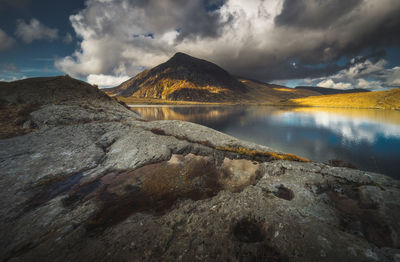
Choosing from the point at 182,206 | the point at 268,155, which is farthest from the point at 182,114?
the point at 182,206

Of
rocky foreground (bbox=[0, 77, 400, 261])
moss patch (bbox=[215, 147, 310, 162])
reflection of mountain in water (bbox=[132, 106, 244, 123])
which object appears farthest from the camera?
reflection of mountain in water (bbox=[132, 106, 244, 123])

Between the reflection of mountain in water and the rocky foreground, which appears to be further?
the reflection of mountain in water

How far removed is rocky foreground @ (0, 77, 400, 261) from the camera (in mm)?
4758

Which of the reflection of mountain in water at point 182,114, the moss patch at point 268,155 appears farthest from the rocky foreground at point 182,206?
the reflection of mountain in water at point 182,114

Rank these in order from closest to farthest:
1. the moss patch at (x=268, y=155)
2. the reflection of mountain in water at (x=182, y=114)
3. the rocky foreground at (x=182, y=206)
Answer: the rocky foreground at (x=182, y=206)
the moss patch at (x=268, y=155)
the reflection of mountain in water at (x=182, y=114)

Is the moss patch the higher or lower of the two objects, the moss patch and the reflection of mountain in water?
the higher

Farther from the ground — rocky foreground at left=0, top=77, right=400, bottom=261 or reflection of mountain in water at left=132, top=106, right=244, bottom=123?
rocky foreground at left=0, top=77, right=400, bottom=261

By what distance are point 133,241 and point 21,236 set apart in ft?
14.0

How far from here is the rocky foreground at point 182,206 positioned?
4.76 metres

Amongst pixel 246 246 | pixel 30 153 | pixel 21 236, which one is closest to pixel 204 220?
pixel 246 246

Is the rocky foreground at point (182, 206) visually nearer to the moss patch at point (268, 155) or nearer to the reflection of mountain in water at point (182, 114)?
the moss patch at point (268, 155)

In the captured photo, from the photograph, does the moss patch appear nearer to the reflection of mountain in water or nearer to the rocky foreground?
the rocky foreground

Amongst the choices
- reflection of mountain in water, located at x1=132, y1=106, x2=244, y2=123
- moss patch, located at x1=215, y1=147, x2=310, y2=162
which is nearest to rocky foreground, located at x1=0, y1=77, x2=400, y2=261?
moss patch, located at x1=215, y1=147, x2=310, y2=162

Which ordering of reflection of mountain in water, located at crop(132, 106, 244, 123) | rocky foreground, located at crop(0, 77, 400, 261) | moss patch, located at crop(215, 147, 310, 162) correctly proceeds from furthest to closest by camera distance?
1. reflection of mountain in water, located at crop(132, 106, 244, 123)
2. moss patch, located at crop(215, 147, 310, 162)
3. rocky foreground, located at crop(0, 77, 400, 261)
